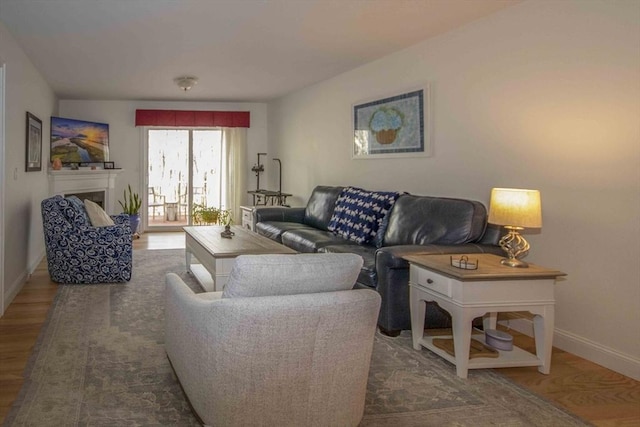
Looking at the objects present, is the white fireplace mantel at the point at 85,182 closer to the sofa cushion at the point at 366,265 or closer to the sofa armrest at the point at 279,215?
the sofa armrest at the point at 279,215

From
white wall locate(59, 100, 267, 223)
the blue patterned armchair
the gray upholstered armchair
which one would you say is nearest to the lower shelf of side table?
the gray upholstered armchair

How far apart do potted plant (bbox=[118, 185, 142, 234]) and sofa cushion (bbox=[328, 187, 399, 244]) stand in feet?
13.2

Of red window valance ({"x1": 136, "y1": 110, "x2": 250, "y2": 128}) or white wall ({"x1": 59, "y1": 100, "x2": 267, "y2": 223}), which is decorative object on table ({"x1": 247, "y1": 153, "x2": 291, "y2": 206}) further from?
white wall ({"x1": 59, "y1": 100, "x2": 267, "y2": 223})

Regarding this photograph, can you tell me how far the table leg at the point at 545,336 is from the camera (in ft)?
9.12

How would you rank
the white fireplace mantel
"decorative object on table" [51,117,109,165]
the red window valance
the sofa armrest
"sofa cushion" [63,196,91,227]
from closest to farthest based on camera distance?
"sofa cushion" [63,196,91,227] < the sofa armrest < the white fireplace mantel < "decorative object on table" [51,117,109,165] < the red window valance

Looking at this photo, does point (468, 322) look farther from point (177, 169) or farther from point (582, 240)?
point (177, 169)

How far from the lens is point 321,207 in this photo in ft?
18.7

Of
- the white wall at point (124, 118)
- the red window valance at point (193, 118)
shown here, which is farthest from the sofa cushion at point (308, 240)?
the white wall at point (124, 118)

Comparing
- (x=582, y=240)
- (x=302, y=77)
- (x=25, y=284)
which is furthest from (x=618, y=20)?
(x=25, y=284)

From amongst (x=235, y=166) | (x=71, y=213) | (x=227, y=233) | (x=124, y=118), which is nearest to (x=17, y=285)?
(x=71, y=213)

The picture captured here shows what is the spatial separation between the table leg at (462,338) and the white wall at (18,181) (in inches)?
131

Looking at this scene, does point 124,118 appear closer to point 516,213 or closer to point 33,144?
point 33,144

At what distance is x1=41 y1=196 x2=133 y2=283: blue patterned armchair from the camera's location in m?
4.61

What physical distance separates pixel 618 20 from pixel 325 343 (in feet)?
8.07
